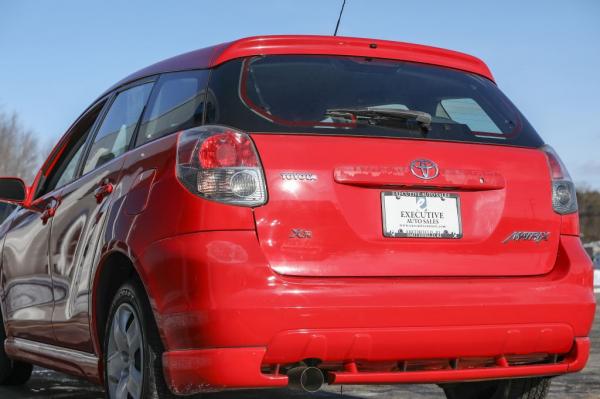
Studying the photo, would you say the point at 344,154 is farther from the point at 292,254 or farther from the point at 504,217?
the point at 504,217

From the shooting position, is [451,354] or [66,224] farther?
[66,224]

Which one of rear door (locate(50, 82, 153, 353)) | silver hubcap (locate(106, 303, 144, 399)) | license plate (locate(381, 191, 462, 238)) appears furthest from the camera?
rear door (locate(50, 82, 153, 353))

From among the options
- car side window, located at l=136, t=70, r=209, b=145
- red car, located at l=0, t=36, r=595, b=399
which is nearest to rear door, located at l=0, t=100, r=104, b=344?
red car, located at l=0, t=36, r=595, b=399

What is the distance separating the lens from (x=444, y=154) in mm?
4148

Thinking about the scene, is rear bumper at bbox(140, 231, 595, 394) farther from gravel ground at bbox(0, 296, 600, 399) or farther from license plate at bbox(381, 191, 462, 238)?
gravel ground at bbox(0, 296, 600, 399)

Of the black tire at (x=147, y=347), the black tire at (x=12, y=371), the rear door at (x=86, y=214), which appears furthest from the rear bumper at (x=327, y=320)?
the black tire at (x=12, y=371)

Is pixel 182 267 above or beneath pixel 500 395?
above

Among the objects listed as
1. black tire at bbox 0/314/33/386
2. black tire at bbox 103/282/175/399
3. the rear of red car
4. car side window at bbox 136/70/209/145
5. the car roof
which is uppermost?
the car roof

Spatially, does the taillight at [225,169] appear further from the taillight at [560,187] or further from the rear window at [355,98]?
the taillight at [560,187]

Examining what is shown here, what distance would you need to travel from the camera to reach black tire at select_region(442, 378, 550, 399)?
4746 millimetres

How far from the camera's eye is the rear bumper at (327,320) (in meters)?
3.75

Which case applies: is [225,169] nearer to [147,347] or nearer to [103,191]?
[147,347]

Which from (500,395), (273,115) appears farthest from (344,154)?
(500,395)

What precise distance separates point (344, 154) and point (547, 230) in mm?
934
